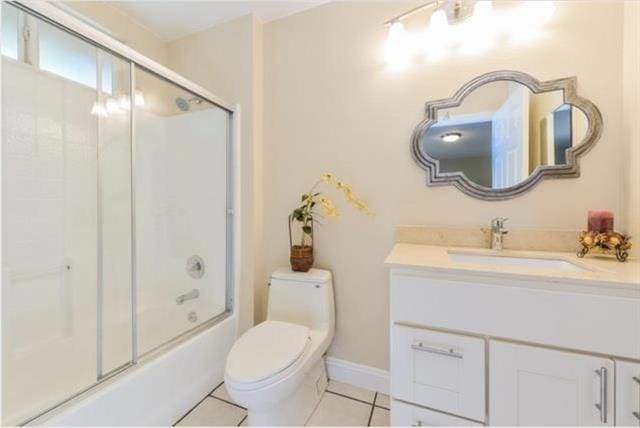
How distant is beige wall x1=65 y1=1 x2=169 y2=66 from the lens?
155cm

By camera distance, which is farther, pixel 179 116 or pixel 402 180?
pixel 179 116

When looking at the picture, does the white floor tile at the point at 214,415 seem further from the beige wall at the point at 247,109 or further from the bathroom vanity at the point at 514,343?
the bathroom vanity at the point at 514,343

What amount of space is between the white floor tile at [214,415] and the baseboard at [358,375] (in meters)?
0.53

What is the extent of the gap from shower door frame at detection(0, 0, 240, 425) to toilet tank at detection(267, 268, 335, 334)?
1.20 ft

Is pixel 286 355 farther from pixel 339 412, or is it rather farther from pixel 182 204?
pixel 182 204

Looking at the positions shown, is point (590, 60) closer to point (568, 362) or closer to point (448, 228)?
point (448, 228)

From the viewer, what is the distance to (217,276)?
5.89 ft

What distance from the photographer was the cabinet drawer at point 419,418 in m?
0.94

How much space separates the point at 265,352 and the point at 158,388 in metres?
0.53

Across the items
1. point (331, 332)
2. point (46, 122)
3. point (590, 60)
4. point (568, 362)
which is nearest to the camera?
point (568, 362)

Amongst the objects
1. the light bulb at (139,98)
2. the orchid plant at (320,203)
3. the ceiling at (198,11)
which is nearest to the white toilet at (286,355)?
the orchid plant at (320,203)

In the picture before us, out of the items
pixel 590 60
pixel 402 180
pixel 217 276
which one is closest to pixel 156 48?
pixel 217 276

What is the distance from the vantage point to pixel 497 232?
1226 mm

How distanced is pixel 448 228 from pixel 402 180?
1.10ft
